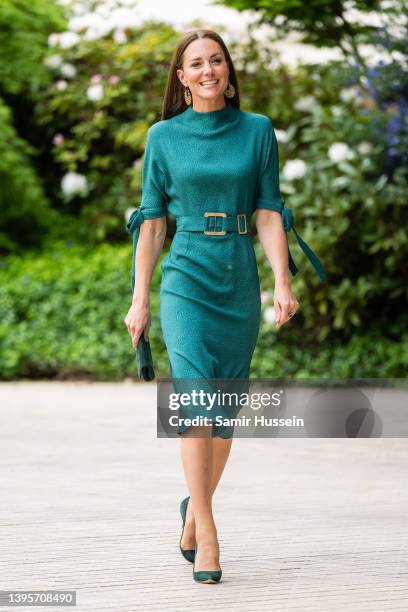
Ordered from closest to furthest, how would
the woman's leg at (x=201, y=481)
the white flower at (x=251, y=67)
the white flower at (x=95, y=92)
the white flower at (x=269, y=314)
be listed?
the woman's leg at (x=201, y=481) → the white flower at (x=269, y=314) → the white flower at (x=251, y=67) → the white flower at (x=95, y=92)

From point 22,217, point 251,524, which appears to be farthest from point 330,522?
point 22,217

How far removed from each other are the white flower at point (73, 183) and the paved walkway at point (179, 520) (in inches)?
217

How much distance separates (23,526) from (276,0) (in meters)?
6.12

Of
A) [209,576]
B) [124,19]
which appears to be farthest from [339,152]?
[209,576]

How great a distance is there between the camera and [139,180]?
41.4 ft

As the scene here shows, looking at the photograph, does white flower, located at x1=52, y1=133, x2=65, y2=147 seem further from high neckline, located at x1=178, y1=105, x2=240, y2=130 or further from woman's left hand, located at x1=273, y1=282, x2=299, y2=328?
woman's left hand, located at x1=273, y1=282, x2=299, y2=328

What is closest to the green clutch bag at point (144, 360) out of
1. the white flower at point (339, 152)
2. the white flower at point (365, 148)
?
the white flower at point (339, 152)

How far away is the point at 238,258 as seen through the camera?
4.38 m

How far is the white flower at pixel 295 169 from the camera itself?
413 inches

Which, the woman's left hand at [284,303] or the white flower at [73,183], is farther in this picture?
the white flower at [73,183]

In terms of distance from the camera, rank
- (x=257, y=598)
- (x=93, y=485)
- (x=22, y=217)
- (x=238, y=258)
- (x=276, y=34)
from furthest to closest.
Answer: (x=22, y=217)
(x=276, y=34)
(x=93, y=485)
(x=238, y=258)
(x=257, y=598)

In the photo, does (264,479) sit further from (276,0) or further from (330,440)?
(276,0)

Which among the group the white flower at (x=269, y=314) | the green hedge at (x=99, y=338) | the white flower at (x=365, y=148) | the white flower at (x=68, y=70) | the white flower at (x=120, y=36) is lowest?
the green hedge at (x=99, y=338)

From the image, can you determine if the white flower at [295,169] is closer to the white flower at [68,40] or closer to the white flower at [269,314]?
the white flower at [269,314]
